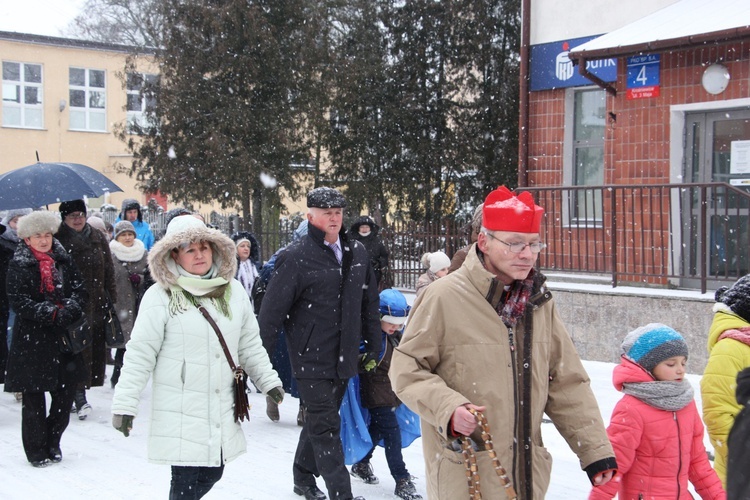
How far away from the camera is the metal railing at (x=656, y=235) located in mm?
9836

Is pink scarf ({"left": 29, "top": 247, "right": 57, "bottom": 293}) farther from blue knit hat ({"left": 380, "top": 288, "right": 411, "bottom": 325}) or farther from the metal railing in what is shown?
the metal railing

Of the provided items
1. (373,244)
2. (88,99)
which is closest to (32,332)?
(373,244)

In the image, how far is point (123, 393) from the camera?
4.15 m

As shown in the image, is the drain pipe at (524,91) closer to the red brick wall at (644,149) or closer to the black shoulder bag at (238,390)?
the red brick wall at (644,149)

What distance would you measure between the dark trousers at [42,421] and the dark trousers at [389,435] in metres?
2.37

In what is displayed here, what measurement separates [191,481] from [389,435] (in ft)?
6.14

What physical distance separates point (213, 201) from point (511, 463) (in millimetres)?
18905

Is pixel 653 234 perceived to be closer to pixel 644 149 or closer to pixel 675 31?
pixel 644 149

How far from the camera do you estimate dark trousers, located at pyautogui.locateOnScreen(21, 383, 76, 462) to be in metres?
6.50

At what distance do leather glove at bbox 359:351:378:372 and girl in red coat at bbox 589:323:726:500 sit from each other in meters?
1.94

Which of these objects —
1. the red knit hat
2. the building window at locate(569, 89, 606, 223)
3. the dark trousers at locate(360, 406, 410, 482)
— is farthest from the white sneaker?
the building window at locate(569, 89, 606, 223)

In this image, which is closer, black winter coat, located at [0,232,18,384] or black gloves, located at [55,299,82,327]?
black gloves, located at [55,299,82,327]

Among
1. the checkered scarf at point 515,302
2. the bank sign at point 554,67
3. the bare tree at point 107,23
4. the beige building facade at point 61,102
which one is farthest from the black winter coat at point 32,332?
the bare tree at point 107,23

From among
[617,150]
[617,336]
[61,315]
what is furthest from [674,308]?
[61,315]
